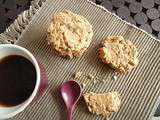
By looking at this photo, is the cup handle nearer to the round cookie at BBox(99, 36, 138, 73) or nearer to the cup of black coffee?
the cup of black coffee

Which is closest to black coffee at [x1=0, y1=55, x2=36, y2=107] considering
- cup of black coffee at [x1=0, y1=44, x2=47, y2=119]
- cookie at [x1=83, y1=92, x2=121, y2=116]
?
cup of black coffee at [x1=0, y1=44, x2=47, y2=119]

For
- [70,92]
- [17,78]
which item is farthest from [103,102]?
[17,78]

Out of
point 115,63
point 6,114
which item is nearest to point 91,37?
point 115,63

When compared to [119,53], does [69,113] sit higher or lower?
lower

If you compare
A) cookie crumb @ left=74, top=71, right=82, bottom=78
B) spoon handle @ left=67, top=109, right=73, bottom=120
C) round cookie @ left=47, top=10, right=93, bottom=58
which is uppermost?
round cookie @ left=47, top=10, right=93, bottom=58

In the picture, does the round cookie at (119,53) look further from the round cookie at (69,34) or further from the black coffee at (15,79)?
the black coffee at (15,79)

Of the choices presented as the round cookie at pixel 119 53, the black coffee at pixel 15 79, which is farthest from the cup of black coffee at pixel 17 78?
the round cookie at pixel 119 53

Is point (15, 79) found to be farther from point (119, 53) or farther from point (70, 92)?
point (119, 53)
